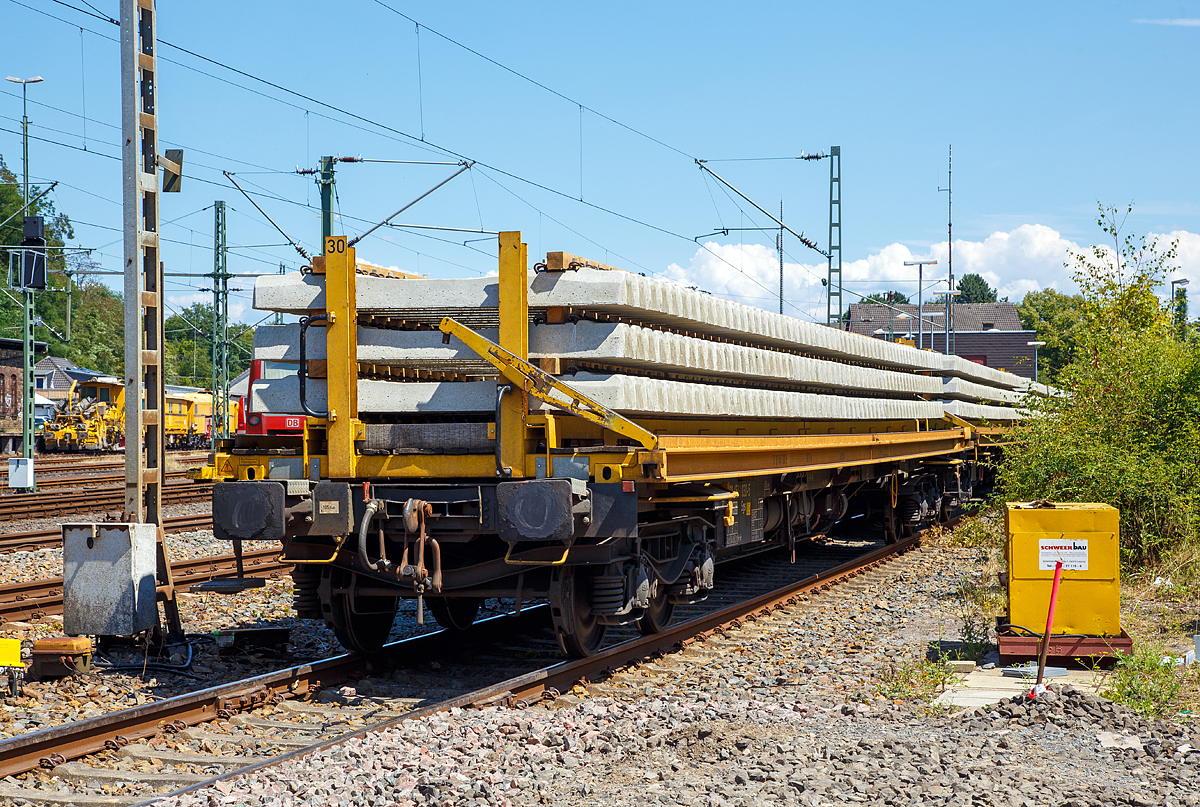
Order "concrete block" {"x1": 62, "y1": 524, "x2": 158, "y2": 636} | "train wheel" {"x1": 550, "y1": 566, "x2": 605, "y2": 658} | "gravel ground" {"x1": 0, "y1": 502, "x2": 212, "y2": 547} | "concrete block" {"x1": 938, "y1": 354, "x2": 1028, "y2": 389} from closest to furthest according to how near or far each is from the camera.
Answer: "train wheel" {"x1": 550, "y1": 566, "x2": 605, "y2": 658}, "concrete block" {"x1": 62, "y1": 524, "x2": 158, "y2": 636}, "gravel ground" {"x1": 0, "y1": 502, "x2": 212, "y2": 547}, "concrete block" {"x1": 938, "y1": 354, "x2": 1028, "y2": 389}

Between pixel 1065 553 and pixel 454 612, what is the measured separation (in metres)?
4.81

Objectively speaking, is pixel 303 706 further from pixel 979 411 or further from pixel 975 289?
pixel 975 289

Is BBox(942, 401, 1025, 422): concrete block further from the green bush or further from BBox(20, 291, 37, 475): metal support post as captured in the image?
BBox(20, 291, 37, 475): metal support post

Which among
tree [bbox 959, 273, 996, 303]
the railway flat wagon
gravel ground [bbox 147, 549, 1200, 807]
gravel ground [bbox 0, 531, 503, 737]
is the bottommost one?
gravel ground [bbox 0, 531, 503, 737]

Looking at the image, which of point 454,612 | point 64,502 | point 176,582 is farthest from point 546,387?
point 64,502

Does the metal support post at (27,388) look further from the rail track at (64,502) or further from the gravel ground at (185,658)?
the gravel ground at (185,658)

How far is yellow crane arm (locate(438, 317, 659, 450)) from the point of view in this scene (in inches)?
280

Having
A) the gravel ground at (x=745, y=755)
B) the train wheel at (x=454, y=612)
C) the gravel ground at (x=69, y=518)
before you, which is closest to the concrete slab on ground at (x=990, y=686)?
the gravel ground at (x=745, y=755)

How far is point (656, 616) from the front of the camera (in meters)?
9.02

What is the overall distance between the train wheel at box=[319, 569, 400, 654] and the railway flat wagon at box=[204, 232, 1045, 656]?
0.02 metres

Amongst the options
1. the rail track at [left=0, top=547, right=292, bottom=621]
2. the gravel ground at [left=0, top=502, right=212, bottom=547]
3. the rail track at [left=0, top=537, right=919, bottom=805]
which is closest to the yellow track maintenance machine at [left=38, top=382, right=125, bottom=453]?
the gravel ground at [left=0, top=502, right=212, bottom=547]

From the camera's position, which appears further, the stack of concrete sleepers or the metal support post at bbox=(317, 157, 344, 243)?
the metal support post at bbox=(317, 157, 344, 243)

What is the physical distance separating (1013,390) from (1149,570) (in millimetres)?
16966

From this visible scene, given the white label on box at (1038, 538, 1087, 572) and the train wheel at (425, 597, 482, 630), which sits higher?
the white label on box at (1038, 538, 1087, 572)
